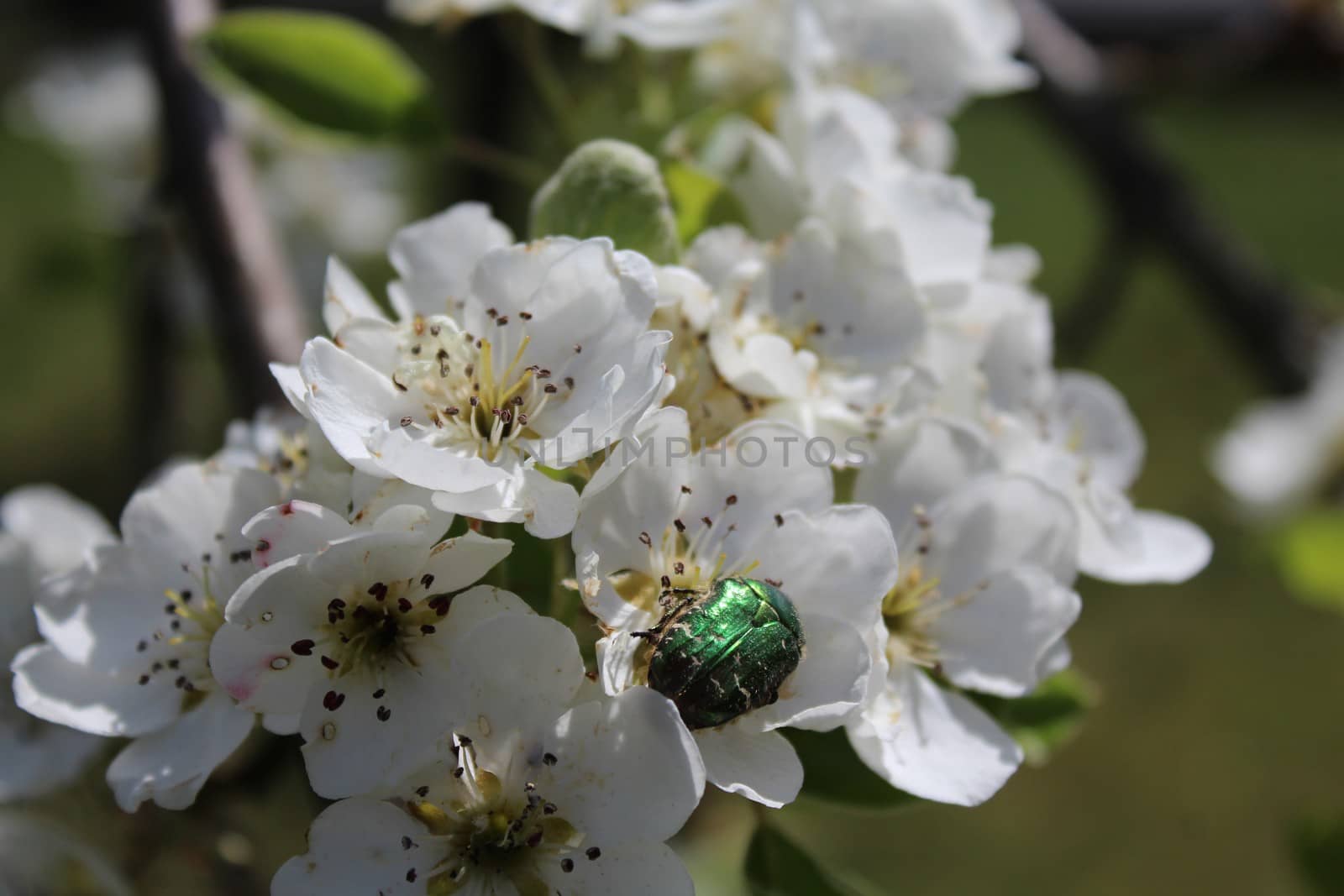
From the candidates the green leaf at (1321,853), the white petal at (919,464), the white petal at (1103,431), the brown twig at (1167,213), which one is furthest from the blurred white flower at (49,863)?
the brown twig at (1167,213)

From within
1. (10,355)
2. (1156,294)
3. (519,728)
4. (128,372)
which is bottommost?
(10,355)

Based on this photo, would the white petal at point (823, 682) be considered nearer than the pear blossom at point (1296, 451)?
Yes

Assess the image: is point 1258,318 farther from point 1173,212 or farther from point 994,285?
point 994,285

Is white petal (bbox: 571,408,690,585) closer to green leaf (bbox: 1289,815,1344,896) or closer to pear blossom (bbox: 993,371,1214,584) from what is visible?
pear blossom (bbox: 993,371,1214,584)

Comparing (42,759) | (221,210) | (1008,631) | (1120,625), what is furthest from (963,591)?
(1120,625)

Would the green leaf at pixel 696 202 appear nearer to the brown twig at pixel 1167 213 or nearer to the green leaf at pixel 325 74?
the green leaf at pixel 325 74

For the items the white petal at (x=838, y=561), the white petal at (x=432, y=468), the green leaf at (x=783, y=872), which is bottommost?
the green leaf at (x=783, y=872)

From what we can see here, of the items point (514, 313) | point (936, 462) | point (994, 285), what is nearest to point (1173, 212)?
point (994, 285)
